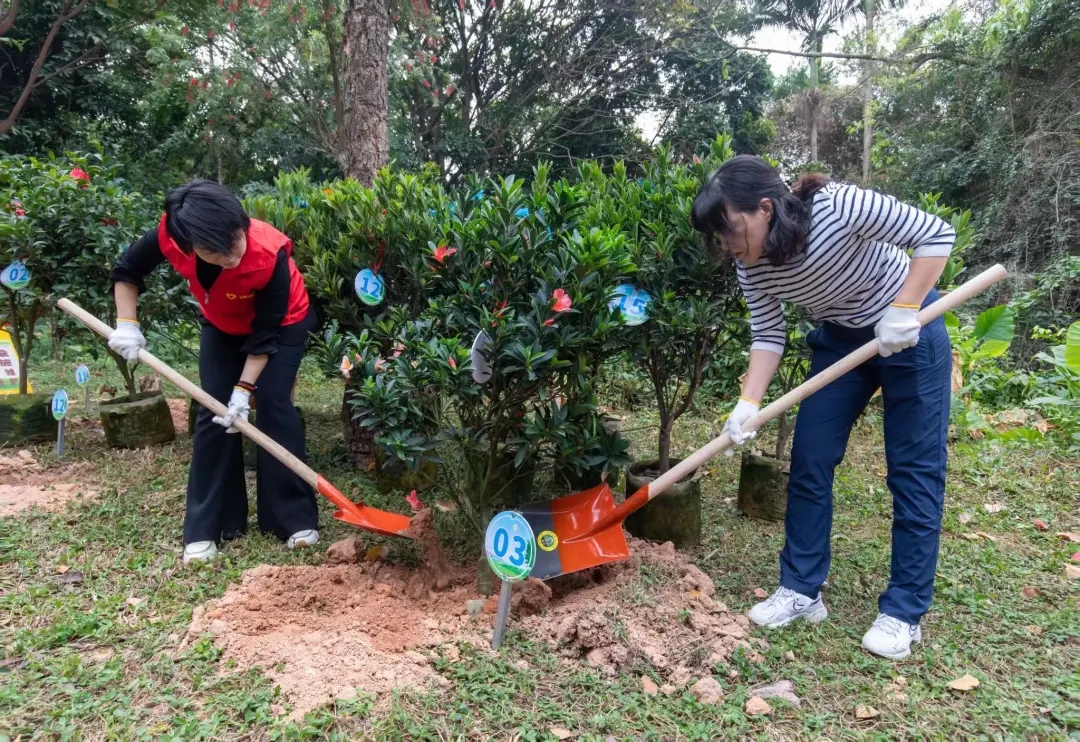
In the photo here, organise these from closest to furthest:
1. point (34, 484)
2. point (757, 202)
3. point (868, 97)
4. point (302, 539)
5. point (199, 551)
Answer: point (757, 202) < point (199, 551) < point (302, 539) < point (34, 484) < point (868, 97)

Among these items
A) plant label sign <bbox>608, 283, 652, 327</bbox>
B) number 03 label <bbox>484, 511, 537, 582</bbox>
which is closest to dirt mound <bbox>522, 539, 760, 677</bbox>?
number 03 label <bbox>484, 511, 537, 582</bbox>

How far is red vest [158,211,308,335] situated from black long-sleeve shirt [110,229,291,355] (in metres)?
0.04

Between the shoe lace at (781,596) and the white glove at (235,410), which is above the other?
the white glove at (235,410)

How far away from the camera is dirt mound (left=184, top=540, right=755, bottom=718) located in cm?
222

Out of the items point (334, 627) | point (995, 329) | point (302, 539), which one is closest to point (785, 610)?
point (334, 627)

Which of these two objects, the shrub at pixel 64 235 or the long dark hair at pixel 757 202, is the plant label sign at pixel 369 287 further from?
the shrub at pixel 64 235

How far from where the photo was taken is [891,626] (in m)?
2.43

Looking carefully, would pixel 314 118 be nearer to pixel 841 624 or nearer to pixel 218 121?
pixel 218 121

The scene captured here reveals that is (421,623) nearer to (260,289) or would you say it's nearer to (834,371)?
(260,289)

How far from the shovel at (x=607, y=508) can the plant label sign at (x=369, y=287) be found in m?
1.22

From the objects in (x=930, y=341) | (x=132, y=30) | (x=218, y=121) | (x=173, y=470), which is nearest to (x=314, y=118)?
(x=218, y=121)

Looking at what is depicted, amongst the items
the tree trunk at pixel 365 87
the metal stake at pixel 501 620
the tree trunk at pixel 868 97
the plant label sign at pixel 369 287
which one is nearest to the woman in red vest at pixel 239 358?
the plant label sign at pixel 369 287

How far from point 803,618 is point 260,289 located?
273 cm

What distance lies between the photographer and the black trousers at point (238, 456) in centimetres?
313
